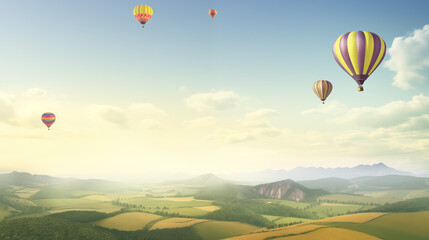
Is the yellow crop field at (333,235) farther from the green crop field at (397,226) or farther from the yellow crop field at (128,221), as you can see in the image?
the yellow crop field at (128,221)

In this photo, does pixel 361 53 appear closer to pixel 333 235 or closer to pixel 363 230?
pixel 333 235

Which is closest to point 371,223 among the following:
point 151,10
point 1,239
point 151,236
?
point 151,236

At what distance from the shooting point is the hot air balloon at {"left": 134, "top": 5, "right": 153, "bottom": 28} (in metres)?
73.6

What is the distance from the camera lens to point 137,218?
151750 millimetres

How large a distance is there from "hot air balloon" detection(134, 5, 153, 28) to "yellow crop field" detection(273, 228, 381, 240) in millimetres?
72270

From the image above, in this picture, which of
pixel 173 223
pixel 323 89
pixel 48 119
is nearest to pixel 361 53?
pixel 323 89

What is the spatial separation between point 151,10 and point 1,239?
102 m

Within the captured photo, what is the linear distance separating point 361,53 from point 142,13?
55.8 meters

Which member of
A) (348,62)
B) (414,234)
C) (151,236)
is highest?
(348,62)

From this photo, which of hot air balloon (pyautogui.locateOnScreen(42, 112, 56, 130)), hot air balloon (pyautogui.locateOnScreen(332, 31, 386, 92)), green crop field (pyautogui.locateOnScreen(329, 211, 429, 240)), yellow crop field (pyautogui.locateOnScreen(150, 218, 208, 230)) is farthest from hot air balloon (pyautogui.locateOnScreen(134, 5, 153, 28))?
yellow crop field (pyautogui.locateOnScreen(150, 218, 208, 230))

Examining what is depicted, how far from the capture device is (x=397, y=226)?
92.2 metres

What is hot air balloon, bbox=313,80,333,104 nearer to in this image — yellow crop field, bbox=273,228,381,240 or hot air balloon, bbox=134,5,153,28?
yellow crop field, bbox=273,228,381,240

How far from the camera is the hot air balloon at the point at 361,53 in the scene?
156 feet

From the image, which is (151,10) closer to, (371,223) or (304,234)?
(304,234)
